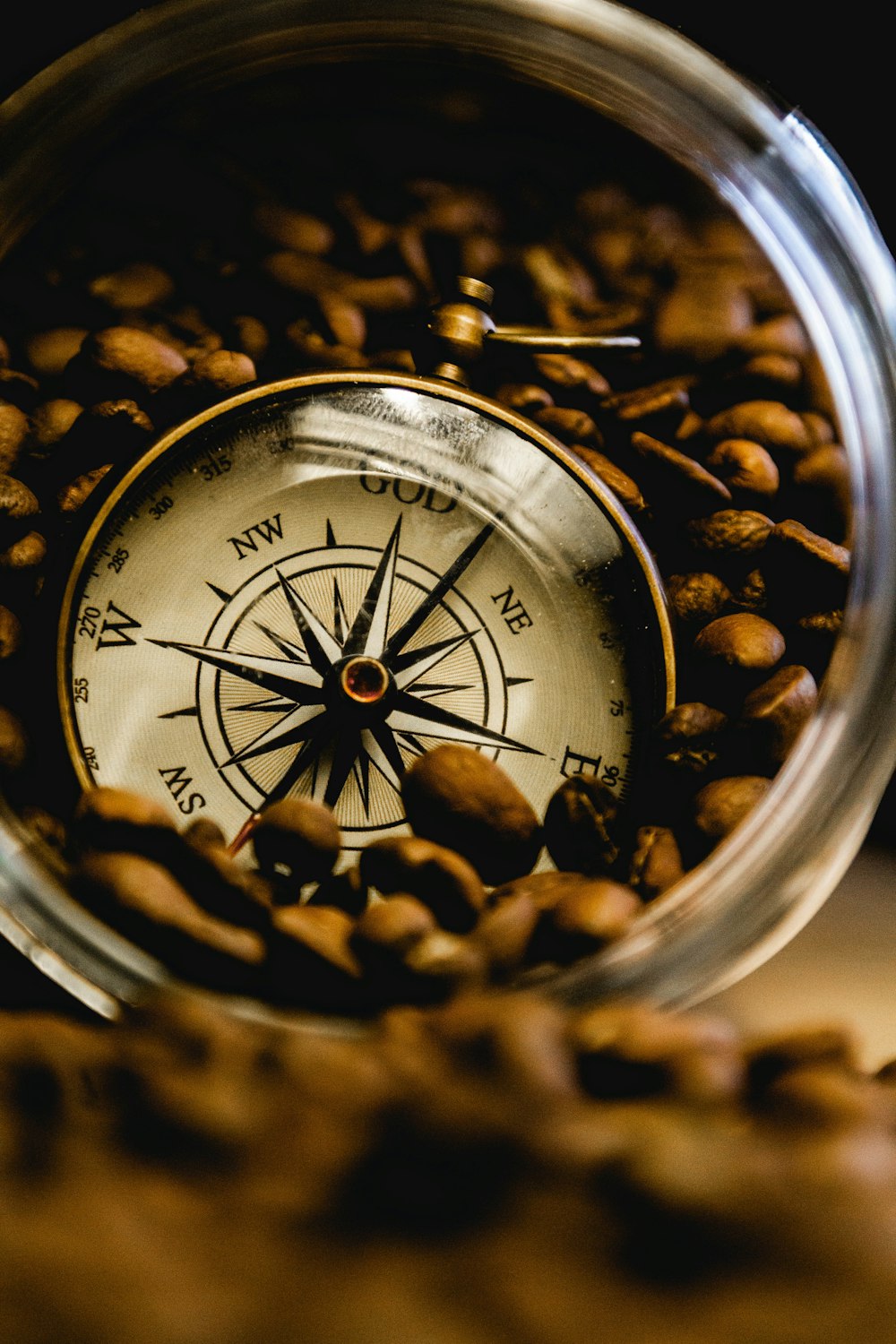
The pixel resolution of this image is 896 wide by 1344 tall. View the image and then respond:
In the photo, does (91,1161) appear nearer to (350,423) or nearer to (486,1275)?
(486,1275)

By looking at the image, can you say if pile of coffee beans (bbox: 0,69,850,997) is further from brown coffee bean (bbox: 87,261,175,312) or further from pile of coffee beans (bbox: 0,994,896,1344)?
pile of coffee beans (bbox: 0,994,896,1344)

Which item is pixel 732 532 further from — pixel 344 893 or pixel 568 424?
pixel 344 893

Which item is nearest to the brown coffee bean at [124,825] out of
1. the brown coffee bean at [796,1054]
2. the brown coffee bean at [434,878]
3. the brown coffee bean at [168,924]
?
the brown coffee bean at [168,924]

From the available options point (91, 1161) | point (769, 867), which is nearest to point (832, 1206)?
point (769, 867)

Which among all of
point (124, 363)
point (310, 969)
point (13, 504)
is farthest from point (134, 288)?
point (310, 969)

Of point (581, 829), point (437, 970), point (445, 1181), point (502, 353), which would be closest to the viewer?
point (445, 1181)

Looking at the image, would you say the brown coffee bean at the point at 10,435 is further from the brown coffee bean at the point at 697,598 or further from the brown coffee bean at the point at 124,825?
the brown coffee bean at the point at 697,598
